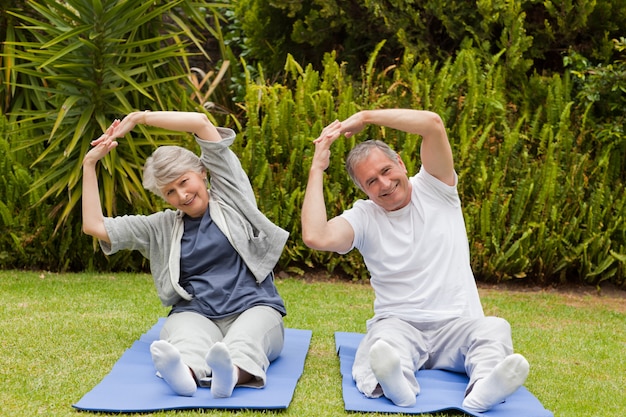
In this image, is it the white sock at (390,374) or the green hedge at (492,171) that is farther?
the green hedge at (492,171)

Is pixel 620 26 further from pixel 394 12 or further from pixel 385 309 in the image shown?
pixel 385 309

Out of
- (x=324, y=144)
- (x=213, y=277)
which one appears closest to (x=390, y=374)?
(x=324, y=144)

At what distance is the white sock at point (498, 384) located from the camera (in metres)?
3.18

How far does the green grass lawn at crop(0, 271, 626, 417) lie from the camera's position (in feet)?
11.7

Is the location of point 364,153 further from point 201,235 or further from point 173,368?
point 173,368

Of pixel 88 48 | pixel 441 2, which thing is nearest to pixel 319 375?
pixel 88 48

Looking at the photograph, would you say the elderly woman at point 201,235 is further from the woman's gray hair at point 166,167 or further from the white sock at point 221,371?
the white sock at point 221,371

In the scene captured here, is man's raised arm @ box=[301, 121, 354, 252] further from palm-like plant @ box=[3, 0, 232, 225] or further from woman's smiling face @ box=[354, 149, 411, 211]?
palm-like plant @ box=[3, 0, 232, 225]

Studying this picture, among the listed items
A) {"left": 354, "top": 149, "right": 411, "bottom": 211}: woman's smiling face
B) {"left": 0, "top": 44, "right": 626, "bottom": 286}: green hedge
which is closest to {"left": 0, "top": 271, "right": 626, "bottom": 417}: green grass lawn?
{"left": 0, "top": 44, "right": 626, "bottom": 286}: green hedge

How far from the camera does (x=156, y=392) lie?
352cm

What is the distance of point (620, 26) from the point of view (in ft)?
24.7

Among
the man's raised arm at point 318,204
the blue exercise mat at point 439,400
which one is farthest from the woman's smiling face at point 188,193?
the blue exercise mat at point 439,400

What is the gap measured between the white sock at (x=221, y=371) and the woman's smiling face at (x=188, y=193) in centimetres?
91

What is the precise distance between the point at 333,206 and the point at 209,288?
2.94 meters
